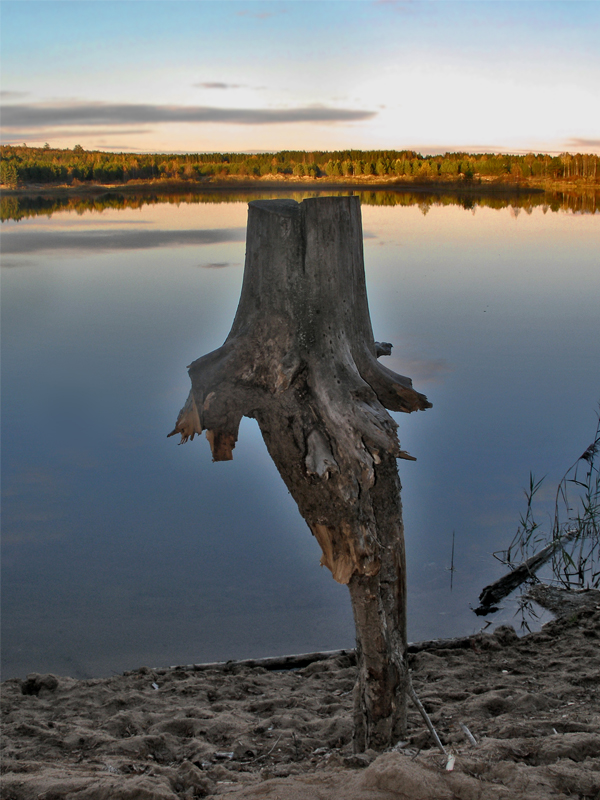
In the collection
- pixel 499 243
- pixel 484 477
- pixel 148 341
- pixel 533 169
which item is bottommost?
pixel 484 477

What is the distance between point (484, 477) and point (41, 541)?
4776 mm

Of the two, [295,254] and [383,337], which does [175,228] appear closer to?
[383,337]

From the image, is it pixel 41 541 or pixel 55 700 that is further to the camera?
pixel 41 541

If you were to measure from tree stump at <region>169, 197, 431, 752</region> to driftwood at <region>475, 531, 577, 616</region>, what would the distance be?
8.37 ft

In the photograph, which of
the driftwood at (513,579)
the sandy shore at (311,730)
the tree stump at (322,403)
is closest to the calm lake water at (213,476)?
the driftwood at (513,579)

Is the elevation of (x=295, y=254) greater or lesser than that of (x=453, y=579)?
greater

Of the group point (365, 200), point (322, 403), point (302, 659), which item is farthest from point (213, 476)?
point (365, 200)

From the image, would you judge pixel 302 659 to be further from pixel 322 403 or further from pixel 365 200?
pixel 365 200

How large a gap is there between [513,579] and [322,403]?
140 inches

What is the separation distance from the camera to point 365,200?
60.7 meters

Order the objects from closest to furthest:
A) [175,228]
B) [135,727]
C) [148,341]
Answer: [135,727], [148,341], [175,228]

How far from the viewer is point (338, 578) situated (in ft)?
9.07

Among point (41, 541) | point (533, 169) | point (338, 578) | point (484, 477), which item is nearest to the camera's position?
point (338, 578)

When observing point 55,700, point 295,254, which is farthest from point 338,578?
point 55,700
